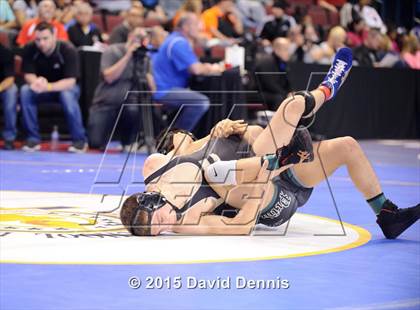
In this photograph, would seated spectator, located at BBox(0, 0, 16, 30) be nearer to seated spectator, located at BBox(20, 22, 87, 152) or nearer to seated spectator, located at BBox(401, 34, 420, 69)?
seated spectator, located at BBox(20, 22, 87, 152)

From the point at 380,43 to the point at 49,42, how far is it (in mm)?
7917

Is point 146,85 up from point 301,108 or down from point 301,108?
down

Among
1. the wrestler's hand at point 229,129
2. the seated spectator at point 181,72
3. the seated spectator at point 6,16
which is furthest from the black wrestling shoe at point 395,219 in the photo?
the seated spectator at point 6,16

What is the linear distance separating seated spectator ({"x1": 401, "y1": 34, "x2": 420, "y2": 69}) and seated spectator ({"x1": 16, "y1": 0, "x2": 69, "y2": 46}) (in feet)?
24.9

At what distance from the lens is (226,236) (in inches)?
194

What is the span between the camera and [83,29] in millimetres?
12734

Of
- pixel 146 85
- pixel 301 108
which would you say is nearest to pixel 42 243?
pixel 301 108

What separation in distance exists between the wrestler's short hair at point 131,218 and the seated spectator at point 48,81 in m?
6.34

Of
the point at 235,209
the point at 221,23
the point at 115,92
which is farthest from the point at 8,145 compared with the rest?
the point at 235,209

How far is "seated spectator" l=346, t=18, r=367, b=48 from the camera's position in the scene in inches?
671

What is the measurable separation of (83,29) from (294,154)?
8.45 m

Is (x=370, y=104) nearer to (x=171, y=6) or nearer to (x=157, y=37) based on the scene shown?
(x=171, y=6)

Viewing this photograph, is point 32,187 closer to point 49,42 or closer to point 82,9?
point 49,42

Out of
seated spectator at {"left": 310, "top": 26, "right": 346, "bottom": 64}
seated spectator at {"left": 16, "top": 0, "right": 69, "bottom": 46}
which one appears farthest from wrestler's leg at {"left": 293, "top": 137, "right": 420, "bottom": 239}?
seated spectator at {"left": 310, "top": 26, "right": 346, "bottom": 64}
